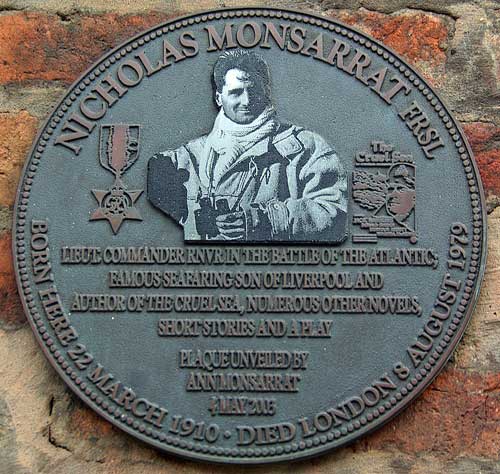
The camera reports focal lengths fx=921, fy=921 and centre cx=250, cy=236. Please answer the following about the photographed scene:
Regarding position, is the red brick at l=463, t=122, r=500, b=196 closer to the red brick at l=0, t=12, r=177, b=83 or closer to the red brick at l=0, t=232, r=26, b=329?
the red brick at l=0, t=12, r=177, b=83

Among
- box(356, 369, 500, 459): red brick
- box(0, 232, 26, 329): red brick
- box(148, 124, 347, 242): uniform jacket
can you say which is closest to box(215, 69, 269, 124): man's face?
box(148, 124, 347, 242): uniform jacket

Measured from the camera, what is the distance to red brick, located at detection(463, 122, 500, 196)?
338cm

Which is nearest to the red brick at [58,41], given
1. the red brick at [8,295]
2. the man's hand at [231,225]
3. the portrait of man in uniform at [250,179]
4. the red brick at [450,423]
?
the portrait of man in uniform at [250,179]

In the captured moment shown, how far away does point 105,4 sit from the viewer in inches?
141

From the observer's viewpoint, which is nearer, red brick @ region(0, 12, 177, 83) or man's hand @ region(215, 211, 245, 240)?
man's hand @ region(215, 211, 245, 240)

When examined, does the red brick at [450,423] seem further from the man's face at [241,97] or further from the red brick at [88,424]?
the man's face at [241,97]

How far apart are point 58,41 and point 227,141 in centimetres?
80

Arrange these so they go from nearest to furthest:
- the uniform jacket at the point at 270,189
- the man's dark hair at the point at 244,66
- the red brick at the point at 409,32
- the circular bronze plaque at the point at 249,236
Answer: the circular bronze plaque at the point at 249,236, the uniform jacket at the point at 270,189, the man's dark hair at the point at 244,66, the red brick at the point at 409,32

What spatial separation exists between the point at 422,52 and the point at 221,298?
1.22 metres

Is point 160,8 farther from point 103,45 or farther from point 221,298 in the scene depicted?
point 221,298

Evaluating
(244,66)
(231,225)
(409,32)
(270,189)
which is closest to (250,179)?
(270,189)

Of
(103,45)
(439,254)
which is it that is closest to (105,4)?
(103,45)

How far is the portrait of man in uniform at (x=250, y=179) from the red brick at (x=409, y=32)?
494 mm

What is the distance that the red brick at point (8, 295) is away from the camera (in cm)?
331
